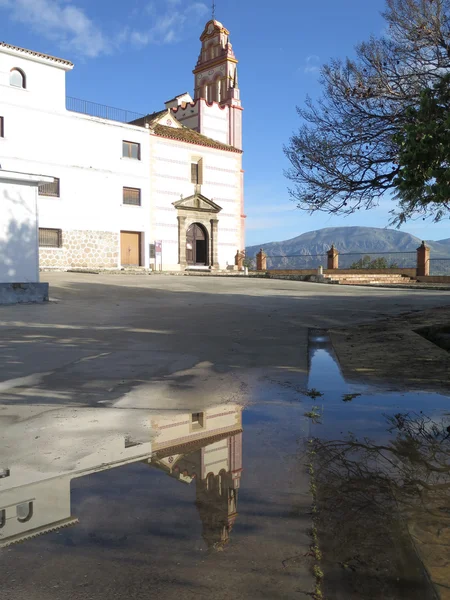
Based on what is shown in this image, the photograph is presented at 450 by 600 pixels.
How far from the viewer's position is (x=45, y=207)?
27.3m

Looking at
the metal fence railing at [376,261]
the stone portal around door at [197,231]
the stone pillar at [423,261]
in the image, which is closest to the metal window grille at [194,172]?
the stone portal around door at [197,231]

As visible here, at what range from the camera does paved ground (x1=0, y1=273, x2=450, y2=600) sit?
5.60 ft

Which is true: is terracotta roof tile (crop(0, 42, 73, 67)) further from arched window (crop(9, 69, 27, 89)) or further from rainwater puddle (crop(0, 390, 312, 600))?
rainwater puddle (crop(0, 390, 312, 600))

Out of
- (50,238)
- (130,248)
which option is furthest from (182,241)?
(50,238)

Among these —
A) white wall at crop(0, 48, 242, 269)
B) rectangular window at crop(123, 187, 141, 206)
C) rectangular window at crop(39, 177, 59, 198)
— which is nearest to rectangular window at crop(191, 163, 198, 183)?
white wall at crop(0, 48, 242, 269)

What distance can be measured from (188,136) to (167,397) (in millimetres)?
31063

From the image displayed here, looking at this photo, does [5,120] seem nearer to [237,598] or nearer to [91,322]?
[91,322]

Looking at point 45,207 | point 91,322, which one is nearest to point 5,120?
point 45,207

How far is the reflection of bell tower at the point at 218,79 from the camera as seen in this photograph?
1438 inches

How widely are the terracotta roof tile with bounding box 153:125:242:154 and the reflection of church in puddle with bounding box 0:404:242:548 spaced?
30.5 meters

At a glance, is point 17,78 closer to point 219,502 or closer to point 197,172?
point 197,172

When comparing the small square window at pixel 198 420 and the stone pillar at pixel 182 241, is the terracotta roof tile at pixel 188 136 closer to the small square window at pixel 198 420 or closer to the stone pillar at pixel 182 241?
the stone pillar at pixel 182 241

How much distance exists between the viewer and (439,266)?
106 feet

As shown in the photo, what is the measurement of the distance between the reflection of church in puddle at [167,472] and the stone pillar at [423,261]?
2782cm
